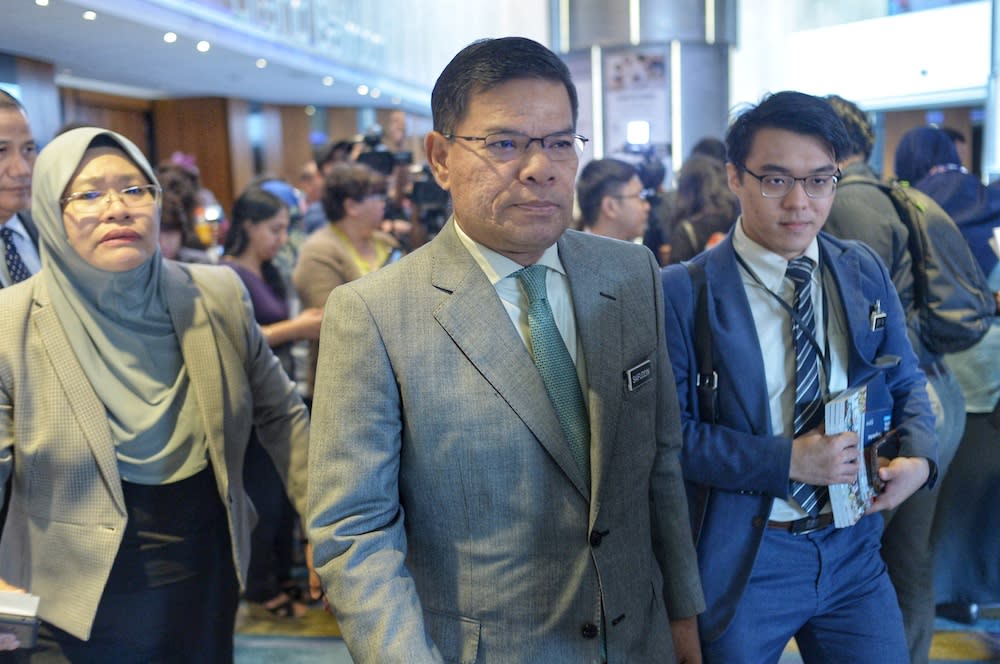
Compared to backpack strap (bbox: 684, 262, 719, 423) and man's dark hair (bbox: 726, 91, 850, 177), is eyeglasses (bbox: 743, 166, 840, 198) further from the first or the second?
backpack strap (bbox: 684, 262, 719, 423)

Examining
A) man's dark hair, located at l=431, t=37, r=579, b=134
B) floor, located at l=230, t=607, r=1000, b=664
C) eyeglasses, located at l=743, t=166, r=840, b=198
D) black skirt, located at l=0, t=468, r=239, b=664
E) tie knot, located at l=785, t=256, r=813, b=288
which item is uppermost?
man's dark hair, located at l=431, t=37, r=579, b=134

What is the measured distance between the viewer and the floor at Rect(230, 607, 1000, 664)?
11.1 feet

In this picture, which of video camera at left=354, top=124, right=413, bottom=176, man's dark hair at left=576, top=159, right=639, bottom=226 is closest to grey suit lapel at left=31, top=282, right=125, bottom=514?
man's dark hair at left=576, top=159, right=639, bottom=226

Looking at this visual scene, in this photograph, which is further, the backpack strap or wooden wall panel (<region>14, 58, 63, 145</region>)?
wooden wall panel (<region>14, 58, 63, 145</region>)

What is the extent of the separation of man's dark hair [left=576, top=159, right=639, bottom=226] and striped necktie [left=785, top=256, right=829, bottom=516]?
2093mm

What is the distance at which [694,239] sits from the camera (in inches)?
154

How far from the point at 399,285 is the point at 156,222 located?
2.71ft

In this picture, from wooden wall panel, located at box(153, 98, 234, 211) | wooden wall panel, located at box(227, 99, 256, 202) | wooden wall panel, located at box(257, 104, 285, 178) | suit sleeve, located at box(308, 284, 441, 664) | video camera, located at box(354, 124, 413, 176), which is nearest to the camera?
suit sleeve, located at box(308, 284, 441, 664)

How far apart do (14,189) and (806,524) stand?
6.83ft

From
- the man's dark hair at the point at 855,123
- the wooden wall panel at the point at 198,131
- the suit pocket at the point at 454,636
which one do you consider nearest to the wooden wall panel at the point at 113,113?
the wooden wall panel at the point at 198,131

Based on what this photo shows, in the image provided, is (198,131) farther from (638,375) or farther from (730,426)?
(638,375)

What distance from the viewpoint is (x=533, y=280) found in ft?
5.08

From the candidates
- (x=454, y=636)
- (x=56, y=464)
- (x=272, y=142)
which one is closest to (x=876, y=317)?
(x=454, y=636)

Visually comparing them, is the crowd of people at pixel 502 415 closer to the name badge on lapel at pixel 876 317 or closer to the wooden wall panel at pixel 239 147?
the name badge on lapel at pixel 876 317
